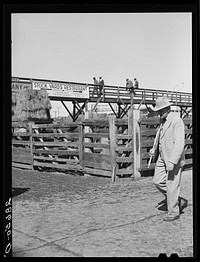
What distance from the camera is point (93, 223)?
423cm

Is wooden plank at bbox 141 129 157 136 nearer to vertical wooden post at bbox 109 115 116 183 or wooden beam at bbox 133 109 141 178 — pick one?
wooden beam at bbox 133 109 141 178

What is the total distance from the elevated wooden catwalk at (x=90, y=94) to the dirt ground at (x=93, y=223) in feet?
4.26

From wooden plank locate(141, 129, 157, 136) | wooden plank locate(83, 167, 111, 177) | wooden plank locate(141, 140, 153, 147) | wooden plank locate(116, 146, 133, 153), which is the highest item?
wooden plank locate(141, 129, 157, 136)

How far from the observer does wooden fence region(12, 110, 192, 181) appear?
6980 mm

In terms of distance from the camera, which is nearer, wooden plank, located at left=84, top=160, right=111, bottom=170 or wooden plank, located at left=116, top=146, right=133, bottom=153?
wooden plank, located at left=116, top=146, right=133, bottom=153

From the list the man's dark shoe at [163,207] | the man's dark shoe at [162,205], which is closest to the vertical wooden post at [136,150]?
the man's dark shoe at [162,205]

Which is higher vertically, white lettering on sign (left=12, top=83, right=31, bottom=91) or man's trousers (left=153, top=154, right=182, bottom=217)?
white lettering on sign (left=12, top=83, right=31, bottom=91)

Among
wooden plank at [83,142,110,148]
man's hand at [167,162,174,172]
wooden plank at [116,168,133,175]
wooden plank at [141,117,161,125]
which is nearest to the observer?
man's hand at [167,162,174,172]

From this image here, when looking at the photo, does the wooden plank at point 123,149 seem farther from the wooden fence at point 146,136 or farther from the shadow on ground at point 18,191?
the shadow on ground at point 18,191

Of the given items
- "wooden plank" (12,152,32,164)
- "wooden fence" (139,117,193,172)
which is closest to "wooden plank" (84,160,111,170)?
"wooden fence" (139,117,193,172)

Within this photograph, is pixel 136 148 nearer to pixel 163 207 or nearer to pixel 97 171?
pixel 97 171

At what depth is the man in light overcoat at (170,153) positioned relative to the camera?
4203 millimetres
